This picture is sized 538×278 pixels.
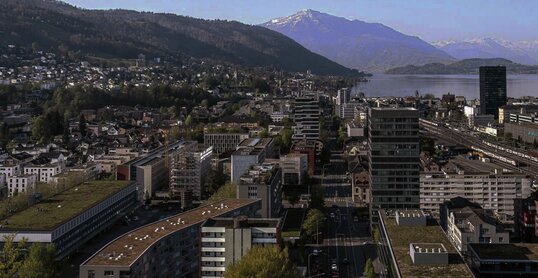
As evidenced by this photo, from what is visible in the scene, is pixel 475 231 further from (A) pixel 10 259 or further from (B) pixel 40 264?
(A) pixel 10 259

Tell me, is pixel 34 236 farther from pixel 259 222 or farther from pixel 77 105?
pixel 77 105

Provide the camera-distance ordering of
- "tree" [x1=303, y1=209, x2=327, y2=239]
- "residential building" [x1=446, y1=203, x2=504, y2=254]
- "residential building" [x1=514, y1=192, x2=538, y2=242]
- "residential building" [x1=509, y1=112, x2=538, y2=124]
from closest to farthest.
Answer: "residential building" [x1=446, y1=203, x2=504, y2=254] < "residential building" [x1=514, y1=192, x2=538, y2=242] < "tree" [x1=303, y1=209, x2=327, y2=239] < "residential building" [x1=509, y1=112, x2=538, y2=124]

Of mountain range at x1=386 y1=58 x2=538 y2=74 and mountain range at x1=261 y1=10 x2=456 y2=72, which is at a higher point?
mountain range at x1=261 y1=10 x2=456 y2=72

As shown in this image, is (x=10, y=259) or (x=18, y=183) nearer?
(x=10, y=259)

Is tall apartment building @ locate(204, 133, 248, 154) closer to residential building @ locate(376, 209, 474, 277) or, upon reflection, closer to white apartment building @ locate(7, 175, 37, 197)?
white apartment building @ locate(7, 175, 37, 197)

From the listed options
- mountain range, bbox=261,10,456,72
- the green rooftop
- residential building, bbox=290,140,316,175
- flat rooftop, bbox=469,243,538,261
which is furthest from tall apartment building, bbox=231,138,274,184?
mountain range, bbox=261,10,456,72

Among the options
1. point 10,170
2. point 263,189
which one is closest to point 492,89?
point 263,189
